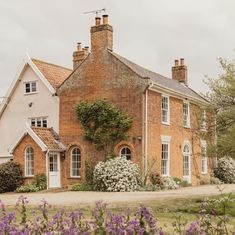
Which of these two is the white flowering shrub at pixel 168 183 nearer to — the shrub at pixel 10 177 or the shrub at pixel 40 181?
the shrub at pixel 40 181

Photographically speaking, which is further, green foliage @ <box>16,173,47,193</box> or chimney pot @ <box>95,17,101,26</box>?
chimney pot @ <box>95,17,101,26</box>

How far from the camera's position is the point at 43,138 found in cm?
3188

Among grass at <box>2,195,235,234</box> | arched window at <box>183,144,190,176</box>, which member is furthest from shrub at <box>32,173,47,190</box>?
grass at <box>2,195,235,234</box>

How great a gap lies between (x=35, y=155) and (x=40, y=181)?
5.53ft

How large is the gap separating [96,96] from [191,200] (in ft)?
43.6

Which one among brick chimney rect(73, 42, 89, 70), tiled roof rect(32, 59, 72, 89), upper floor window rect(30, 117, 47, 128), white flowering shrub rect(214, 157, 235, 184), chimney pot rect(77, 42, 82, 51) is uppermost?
chimney pot rect(77, 42, 82, 51)

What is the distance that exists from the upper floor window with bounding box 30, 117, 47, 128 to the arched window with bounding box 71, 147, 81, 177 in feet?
10.7

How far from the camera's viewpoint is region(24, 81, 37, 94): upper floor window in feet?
116

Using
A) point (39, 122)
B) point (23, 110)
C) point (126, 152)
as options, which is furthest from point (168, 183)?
point (23, 110)

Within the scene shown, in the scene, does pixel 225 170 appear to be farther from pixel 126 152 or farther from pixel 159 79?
pixel 126 152

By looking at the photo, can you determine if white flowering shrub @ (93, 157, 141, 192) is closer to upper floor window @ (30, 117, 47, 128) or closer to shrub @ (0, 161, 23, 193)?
shrub @ (0, 161, 23, 193)

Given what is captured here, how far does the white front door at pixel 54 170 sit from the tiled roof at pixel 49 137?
60 centimetres

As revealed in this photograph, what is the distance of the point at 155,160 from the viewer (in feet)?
100

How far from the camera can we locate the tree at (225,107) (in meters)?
18.5
